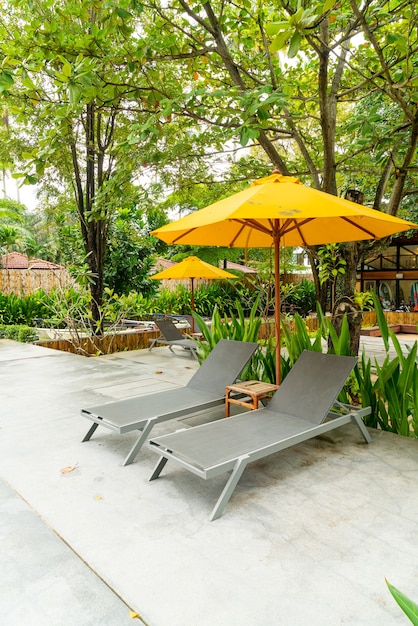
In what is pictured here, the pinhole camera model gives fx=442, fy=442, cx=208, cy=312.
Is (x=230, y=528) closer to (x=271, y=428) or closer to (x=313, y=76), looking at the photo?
(x=271, y=428)

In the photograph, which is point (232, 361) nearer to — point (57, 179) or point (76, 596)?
point (76, 596)

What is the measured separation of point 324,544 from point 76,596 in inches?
51.7

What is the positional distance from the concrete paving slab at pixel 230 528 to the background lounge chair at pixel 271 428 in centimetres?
25

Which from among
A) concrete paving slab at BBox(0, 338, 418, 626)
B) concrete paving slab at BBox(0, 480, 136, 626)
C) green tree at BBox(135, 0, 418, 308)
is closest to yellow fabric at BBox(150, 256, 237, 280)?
green tree at BBox(135, 0, 418, 308)

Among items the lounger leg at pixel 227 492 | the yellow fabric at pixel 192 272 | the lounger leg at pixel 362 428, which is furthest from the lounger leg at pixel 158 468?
the yellow fabric at pixel 192 272

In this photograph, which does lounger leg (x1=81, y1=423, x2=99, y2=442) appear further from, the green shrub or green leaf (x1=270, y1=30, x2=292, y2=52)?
the green shrub

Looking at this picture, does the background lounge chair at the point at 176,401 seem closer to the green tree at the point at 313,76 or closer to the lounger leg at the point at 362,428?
the lounger leg at the point at 362,428

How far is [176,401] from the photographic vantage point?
14.1 feet

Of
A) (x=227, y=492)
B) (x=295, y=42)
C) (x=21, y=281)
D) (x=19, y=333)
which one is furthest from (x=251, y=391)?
(x=21, y=281)

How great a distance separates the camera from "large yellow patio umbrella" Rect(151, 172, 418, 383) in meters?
3.30

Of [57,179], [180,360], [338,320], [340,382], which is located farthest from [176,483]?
[57,179]

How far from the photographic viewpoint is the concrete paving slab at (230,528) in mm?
1989

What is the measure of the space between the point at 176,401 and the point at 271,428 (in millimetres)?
1107

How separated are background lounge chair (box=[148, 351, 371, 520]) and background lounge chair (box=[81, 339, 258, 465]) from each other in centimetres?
40
